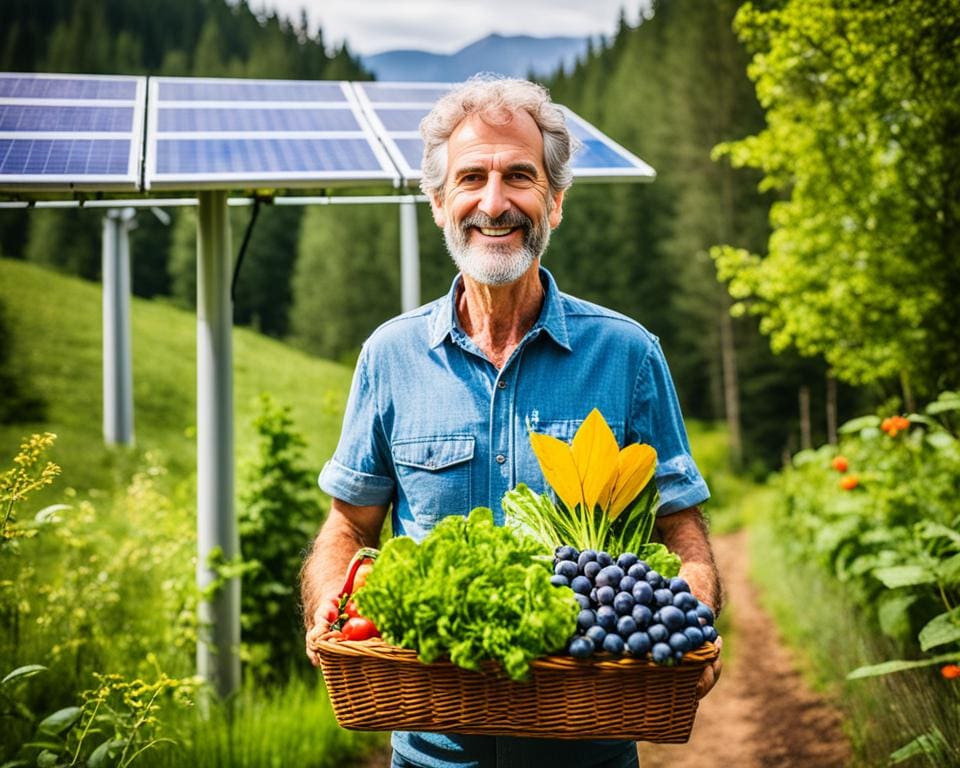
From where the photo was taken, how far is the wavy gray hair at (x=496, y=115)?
246cm

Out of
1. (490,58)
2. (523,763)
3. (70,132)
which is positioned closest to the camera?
Answer: (523,763)

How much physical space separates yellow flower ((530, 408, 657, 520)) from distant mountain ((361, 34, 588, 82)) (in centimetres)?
4394

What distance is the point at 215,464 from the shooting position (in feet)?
16.9

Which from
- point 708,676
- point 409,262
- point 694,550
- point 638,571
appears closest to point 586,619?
point 638,571

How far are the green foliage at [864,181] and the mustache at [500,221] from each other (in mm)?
4466

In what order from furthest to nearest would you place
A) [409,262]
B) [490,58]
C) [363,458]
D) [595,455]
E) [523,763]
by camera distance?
[490,58] < [409,262] < [363,458] < [523,763] < [595,455]

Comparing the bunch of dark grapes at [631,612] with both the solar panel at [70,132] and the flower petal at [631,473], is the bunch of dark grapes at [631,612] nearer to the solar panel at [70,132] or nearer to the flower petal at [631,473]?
the flower petal at [631,473]

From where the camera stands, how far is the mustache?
8.02 feet

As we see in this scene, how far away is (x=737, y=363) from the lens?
28.3m

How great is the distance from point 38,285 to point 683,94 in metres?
18.9

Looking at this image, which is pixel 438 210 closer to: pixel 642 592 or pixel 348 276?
pixel 642 592

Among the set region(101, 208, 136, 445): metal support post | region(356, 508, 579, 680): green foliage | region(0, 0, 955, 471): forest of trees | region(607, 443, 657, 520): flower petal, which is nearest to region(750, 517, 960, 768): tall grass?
region(607, 443, 657, 520): flower petal

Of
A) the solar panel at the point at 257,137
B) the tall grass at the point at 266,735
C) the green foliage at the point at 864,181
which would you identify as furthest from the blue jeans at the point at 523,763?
the green foliage at the point at 864,181

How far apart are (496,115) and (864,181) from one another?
22.7 feet
